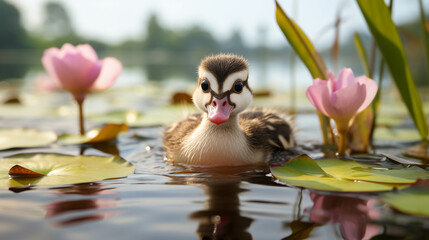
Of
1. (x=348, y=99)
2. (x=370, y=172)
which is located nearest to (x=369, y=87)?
(x=348, y=99)

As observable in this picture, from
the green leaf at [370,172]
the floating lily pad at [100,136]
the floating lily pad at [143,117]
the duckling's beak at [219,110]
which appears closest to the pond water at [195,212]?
the green leaf at [370,172]

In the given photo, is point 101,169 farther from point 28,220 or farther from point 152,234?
point 152,234

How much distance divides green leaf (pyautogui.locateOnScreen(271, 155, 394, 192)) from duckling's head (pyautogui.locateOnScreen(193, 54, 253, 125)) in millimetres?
481

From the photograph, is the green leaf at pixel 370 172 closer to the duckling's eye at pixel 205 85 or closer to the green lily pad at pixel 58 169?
the duckling's eye at pixel 205 85

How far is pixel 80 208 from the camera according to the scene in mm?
1669

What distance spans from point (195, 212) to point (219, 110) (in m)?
0.86

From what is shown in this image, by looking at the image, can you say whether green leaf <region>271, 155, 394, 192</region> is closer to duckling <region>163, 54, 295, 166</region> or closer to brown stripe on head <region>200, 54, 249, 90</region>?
duckling <region>163, 54, 295, 166</region>

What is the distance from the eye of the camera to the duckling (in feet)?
7.96

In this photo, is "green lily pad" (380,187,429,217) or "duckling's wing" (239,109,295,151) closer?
"green lily pad" (380,187,429,217)

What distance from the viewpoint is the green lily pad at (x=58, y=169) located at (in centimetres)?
205

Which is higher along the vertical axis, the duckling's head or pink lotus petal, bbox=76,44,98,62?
pink lotus petal, bbox=76,44,98,62

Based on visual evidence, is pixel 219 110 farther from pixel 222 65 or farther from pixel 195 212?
pixel 195 212

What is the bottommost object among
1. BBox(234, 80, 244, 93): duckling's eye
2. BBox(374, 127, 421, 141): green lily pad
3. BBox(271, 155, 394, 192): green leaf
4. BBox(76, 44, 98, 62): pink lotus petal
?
BBox(271, 155, 394, 192): green leaf

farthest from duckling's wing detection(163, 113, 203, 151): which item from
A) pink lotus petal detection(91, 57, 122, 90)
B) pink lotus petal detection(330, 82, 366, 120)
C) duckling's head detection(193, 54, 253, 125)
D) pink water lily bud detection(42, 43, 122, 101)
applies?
pink lotus petal detection(330, 82, 366, 120)
